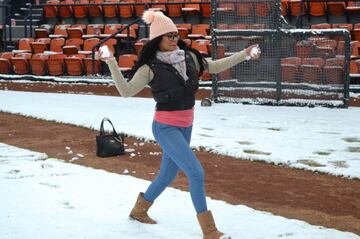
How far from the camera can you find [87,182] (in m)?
6.66

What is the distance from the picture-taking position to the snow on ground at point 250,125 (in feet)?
26.9

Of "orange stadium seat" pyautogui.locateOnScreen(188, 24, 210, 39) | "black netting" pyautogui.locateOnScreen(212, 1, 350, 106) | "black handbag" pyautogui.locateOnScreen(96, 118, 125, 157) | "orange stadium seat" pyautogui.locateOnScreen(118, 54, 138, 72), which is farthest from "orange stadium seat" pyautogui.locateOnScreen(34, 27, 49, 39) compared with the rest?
"black handbag" pyautogui.locateOnScreen(96, 118, 125, 157)

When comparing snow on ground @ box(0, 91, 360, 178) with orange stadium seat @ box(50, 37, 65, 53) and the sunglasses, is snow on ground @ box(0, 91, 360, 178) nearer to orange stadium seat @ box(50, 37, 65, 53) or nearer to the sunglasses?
the sunglasses

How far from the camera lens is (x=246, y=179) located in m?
7.07

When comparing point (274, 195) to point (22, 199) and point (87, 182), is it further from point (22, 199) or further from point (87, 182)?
point (22, 199)

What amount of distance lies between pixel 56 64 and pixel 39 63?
1.88 ft

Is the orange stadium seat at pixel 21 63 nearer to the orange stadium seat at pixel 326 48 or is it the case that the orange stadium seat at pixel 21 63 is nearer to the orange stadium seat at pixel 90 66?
the orange stadium seat at pixel 90 66

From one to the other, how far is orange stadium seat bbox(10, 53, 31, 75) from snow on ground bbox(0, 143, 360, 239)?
13144 mm

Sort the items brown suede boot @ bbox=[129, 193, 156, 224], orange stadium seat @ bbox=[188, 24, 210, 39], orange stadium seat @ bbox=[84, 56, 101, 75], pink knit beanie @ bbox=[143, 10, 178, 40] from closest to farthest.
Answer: pink knit beanie @ bbox=[143, 10, 178, 40] → brown suede boot @ bbox=[129, 193, 156, 224] → orange stadium seat @ bbox=[188, 24, 210, 39] → orange stadium seat @ bbox=[84, 56, 101, 75]

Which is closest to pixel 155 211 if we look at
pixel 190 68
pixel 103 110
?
pixel 190 68

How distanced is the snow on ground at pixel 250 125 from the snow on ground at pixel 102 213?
7.47 feet

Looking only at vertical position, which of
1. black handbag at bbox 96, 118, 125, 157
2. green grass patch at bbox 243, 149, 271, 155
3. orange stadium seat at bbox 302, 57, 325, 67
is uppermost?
orange stadium seat at bbox 302, 57, 325, 67

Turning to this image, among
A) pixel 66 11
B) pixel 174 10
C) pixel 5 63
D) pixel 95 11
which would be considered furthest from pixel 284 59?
pixel 66 11

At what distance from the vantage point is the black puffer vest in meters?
4.64
